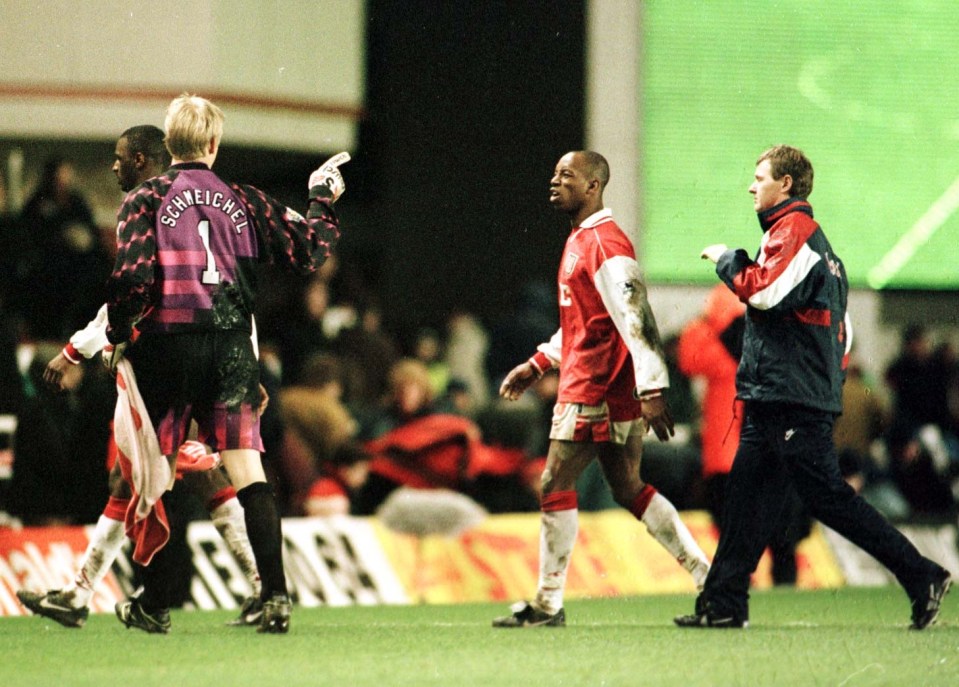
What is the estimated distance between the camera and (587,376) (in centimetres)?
857

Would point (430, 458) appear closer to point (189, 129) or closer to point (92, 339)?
point (92, 339)

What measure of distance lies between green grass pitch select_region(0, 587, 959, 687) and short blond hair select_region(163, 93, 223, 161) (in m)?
2.07

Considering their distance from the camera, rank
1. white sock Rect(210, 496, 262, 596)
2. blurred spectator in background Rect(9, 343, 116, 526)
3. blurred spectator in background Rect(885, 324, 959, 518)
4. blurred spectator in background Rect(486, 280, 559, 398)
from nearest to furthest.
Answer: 1. white sock Rect(210, 496, 262, 596)
2. blurred spectator in background Rect(9, 343, 116, 526)
3. blurred spectator in background Rect(486, 280, 559, 398)
4. blurred spectator in background Rect(885, 324, 959, 518)

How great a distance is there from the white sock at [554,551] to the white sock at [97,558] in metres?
1.87

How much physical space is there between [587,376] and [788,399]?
0.91 metres

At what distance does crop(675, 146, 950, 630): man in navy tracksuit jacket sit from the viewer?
26.9ft

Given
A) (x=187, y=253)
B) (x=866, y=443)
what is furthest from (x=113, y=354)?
(x=866, y=443)

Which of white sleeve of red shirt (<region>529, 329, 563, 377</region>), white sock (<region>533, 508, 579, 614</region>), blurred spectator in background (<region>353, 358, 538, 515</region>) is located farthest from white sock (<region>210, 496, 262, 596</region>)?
blurred spectator in background (<region>353, 358, 538, 515</region>)

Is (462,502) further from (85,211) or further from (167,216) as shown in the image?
(167,216)

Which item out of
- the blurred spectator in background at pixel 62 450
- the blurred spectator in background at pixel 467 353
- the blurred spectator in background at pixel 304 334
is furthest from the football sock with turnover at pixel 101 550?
the blurred spectator in background at pixel 467 353

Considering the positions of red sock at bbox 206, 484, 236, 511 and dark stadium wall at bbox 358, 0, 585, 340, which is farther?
dark stadium wall at bbox 358, 0, 585, 340

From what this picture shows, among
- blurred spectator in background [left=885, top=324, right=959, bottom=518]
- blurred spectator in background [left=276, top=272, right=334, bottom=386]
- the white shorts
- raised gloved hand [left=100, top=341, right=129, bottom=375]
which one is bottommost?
blurred spectator in background [left=885, top=324, right=959, bottom=518]

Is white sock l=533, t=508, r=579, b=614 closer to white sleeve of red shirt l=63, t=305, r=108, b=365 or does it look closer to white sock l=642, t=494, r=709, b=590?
white sock l=642, t=494, r=709, b=590

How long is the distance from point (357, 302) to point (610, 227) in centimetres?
787
